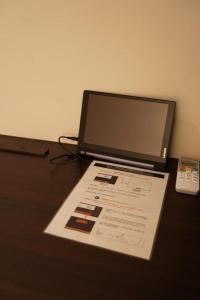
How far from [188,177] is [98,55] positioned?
1.62 ft

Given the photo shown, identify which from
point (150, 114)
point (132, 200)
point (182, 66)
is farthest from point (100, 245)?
point (182, 66)

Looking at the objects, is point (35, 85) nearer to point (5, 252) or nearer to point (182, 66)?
point (182, 66)

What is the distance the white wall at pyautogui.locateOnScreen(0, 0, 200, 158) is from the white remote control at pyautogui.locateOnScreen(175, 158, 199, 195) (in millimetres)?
73

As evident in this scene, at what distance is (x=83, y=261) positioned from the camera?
0.67 m

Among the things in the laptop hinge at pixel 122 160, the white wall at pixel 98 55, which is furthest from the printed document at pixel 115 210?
the white wall at pixel 98 55

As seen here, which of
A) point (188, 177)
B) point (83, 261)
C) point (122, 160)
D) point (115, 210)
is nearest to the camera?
point (83, 261)

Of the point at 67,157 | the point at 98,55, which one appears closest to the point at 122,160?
the point at 67,157

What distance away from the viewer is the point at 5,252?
0.69 meters

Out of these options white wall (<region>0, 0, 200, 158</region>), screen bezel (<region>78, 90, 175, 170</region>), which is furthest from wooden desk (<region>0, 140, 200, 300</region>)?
white wall (<region>0, 0, 200, 158</region>)

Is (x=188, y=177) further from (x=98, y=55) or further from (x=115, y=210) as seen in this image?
(x=98, y=55)

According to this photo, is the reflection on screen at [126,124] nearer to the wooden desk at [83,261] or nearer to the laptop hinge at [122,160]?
the laptop hinge at [122,160]

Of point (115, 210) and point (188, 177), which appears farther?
point (188, 177)

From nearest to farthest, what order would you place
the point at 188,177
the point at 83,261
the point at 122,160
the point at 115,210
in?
1. the point at 83,261
2. the point at 115,210
3. the point at 188,177
4. the point at 122,160

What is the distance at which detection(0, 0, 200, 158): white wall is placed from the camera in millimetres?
921
